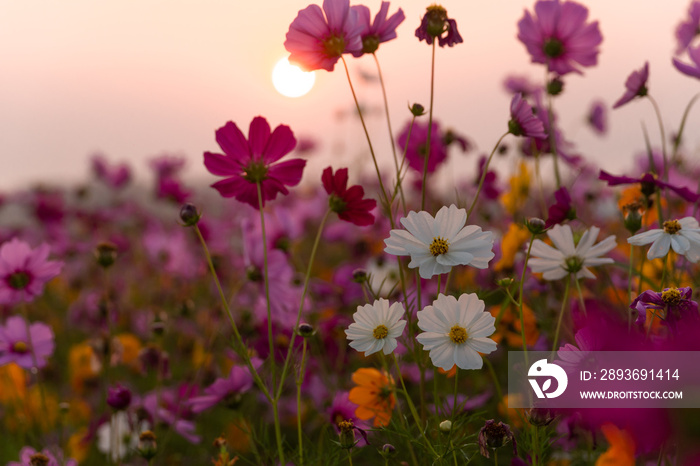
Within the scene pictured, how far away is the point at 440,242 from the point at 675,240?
0.22 m

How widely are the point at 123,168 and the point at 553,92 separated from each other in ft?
6.27

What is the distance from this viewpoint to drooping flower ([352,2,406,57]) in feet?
2.08

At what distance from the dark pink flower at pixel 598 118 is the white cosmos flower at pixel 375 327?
103 cm

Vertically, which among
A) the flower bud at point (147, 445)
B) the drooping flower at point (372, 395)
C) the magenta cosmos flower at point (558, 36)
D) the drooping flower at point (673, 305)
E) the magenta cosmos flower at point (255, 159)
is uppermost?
the magenta cosmos flower at point (558, 36)

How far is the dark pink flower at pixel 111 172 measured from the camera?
230 centimetres

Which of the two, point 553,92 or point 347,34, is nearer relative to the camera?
point 347,34

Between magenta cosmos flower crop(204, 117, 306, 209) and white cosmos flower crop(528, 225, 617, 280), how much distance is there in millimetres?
263

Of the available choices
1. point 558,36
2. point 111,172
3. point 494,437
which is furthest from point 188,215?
point 111,172

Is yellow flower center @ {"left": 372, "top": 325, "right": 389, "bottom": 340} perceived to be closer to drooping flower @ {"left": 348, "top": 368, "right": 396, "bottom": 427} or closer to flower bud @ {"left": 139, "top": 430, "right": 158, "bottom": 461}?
drooping flower @ {"left": 348, "top": 368, "right": 396, "bottom": 427}

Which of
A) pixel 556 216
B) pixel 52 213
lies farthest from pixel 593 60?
pixel 52 213

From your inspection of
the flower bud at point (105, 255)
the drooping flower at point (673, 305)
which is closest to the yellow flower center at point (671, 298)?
the drooping flower at point (673, 305)

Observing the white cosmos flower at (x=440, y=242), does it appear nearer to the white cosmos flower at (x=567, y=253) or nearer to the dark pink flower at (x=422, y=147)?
the white cosmos flower at (x=567, y=253)

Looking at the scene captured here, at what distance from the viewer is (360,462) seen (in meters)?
0.96

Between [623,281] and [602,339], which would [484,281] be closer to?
[623,281]
